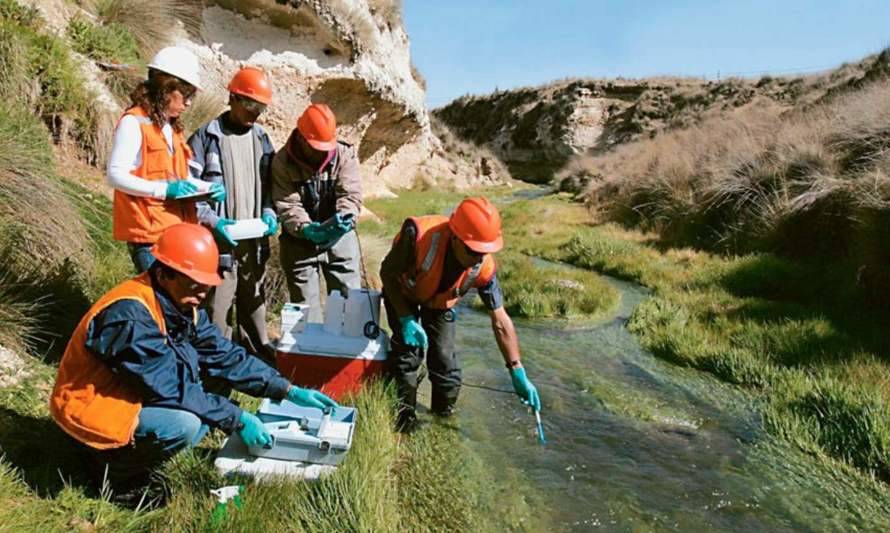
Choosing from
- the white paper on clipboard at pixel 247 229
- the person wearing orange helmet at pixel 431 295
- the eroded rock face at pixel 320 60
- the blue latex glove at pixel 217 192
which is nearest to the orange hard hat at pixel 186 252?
the blue latex glove at pixel 217 192

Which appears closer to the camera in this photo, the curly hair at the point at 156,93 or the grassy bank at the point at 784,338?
the curly hair at the point at 156,93

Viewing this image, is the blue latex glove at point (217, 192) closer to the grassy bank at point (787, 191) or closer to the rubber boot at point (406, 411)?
the rubber boot at point (406, 411)

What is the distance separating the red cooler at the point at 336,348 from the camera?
146 inches

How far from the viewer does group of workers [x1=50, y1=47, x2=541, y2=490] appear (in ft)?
8.02

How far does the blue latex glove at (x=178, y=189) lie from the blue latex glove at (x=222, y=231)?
13.9 inches

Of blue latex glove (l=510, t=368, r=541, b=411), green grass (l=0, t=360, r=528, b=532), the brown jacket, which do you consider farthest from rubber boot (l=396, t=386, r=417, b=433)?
the brown jacket

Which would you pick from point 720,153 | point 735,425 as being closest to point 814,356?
point 735,425

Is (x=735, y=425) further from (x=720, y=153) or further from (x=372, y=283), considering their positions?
(x=720, y=153)


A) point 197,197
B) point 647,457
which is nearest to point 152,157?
point 197,197

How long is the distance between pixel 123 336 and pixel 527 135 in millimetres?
46002

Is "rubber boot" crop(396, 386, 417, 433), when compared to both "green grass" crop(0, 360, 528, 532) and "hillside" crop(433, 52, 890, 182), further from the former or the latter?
"hillside" crop(433, 52, 890, 182)

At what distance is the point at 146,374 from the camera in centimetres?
242

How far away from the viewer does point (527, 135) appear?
4638 cm

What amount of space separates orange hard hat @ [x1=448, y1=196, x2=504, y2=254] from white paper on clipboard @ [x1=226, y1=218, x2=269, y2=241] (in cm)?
132
